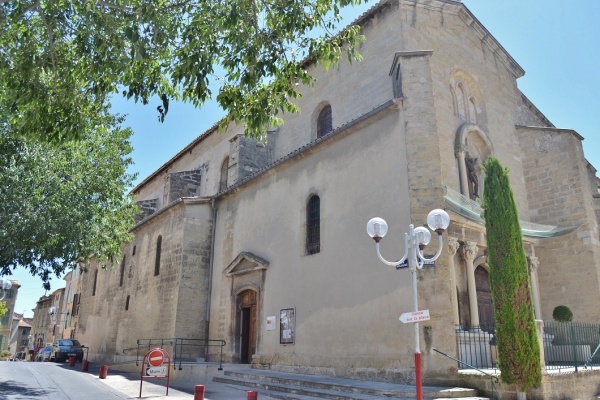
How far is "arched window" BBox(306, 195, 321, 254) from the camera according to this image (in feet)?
42.6

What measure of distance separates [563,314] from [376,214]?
618 centimetres

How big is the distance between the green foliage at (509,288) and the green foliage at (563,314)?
515 centimetres

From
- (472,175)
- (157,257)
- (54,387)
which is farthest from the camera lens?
(157,257)

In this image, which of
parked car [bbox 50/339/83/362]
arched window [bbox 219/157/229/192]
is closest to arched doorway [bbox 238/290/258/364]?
arched window [bbox 219/157/229/192]

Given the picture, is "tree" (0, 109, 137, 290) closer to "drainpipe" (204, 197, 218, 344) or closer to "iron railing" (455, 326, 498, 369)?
"drainpipe" (204, 197, 218, 344)

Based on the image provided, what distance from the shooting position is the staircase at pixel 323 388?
8344mm

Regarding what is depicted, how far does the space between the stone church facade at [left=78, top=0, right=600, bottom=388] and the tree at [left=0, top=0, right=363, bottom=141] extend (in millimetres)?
3899

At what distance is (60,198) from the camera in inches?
488

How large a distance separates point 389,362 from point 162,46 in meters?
7.59

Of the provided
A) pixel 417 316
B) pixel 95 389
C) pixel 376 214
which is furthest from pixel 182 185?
pixel 417 316

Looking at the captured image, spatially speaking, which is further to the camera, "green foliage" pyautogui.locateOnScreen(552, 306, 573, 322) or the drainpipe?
the drainpipe

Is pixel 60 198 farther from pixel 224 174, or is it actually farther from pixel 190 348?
pixel 224 174

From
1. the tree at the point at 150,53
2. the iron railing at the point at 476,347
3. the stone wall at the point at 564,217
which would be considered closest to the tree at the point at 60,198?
the tree at the point at 150,53

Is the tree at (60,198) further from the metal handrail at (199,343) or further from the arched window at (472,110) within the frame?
the arched window at (472,110)
